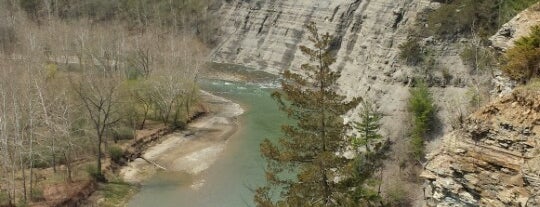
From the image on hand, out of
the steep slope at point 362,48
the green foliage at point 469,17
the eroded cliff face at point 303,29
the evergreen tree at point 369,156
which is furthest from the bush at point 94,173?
the green foliage at point 469,17

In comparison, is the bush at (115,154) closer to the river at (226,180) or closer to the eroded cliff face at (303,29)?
the river at (226,180)

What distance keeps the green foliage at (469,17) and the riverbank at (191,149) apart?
19652 mm

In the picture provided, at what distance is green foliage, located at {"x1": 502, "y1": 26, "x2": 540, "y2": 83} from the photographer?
1623 cm

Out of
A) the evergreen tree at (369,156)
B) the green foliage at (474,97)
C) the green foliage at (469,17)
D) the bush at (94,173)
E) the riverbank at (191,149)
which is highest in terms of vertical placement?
the green foliage at (469,17)

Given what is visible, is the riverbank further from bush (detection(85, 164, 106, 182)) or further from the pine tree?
the pine tree

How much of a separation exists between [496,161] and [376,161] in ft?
65.3

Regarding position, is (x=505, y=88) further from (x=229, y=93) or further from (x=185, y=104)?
(x=229, y=93)

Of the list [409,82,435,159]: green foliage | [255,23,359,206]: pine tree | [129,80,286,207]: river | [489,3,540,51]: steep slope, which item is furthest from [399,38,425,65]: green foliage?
[255,23,359,206]: pine tree

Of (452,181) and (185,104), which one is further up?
(452,181)

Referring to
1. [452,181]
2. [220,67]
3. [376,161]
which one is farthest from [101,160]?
[220,67]

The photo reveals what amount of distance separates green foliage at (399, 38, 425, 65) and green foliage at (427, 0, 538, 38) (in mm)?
1587

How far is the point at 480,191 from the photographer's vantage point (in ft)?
48.6

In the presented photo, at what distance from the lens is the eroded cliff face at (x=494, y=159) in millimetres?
13781

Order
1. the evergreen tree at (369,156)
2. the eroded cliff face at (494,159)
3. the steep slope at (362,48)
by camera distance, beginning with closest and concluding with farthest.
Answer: the eroded cliff face at (494,159) < the evergreen tree at (369,156) < the steep slope at (362,48)
